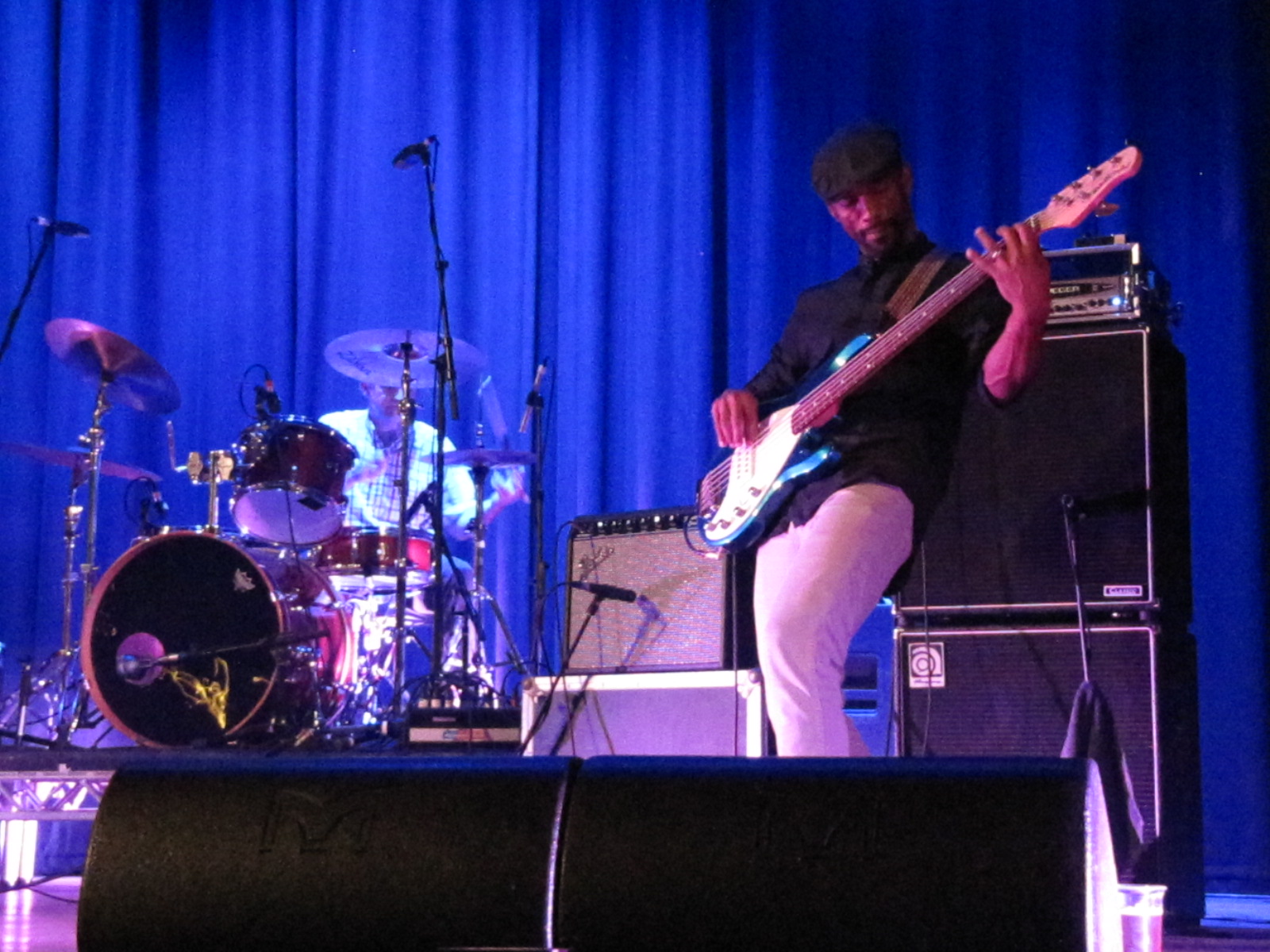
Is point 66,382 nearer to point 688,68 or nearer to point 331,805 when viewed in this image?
point 688,68

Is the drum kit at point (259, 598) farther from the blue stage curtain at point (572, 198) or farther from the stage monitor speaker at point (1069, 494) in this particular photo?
the stage monitor speaker at point (1069, 494)

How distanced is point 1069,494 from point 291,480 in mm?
2794

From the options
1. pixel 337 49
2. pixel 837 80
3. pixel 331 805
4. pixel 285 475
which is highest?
pixel 337 49

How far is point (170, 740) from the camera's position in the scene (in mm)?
4441

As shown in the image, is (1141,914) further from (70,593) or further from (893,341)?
(70,593)

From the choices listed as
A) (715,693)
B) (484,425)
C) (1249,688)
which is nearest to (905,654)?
(715,693)

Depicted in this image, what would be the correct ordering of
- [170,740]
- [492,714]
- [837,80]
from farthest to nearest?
[837,80] → [170,740] → [492,714]

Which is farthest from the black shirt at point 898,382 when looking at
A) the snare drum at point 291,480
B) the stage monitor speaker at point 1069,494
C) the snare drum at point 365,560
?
the snare drum at point 365,560

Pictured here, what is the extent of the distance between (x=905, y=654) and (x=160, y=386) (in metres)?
3.04

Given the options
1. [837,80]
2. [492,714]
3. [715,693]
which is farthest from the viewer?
[837,80]

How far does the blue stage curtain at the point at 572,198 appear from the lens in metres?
4.83

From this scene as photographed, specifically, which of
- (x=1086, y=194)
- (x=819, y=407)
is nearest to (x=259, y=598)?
(x=819, y=407)

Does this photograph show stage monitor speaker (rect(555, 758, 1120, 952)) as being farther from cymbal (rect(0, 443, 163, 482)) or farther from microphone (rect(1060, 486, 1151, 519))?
cymbal (rect(0, 443, 163, 482))

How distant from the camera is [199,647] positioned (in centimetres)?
459
